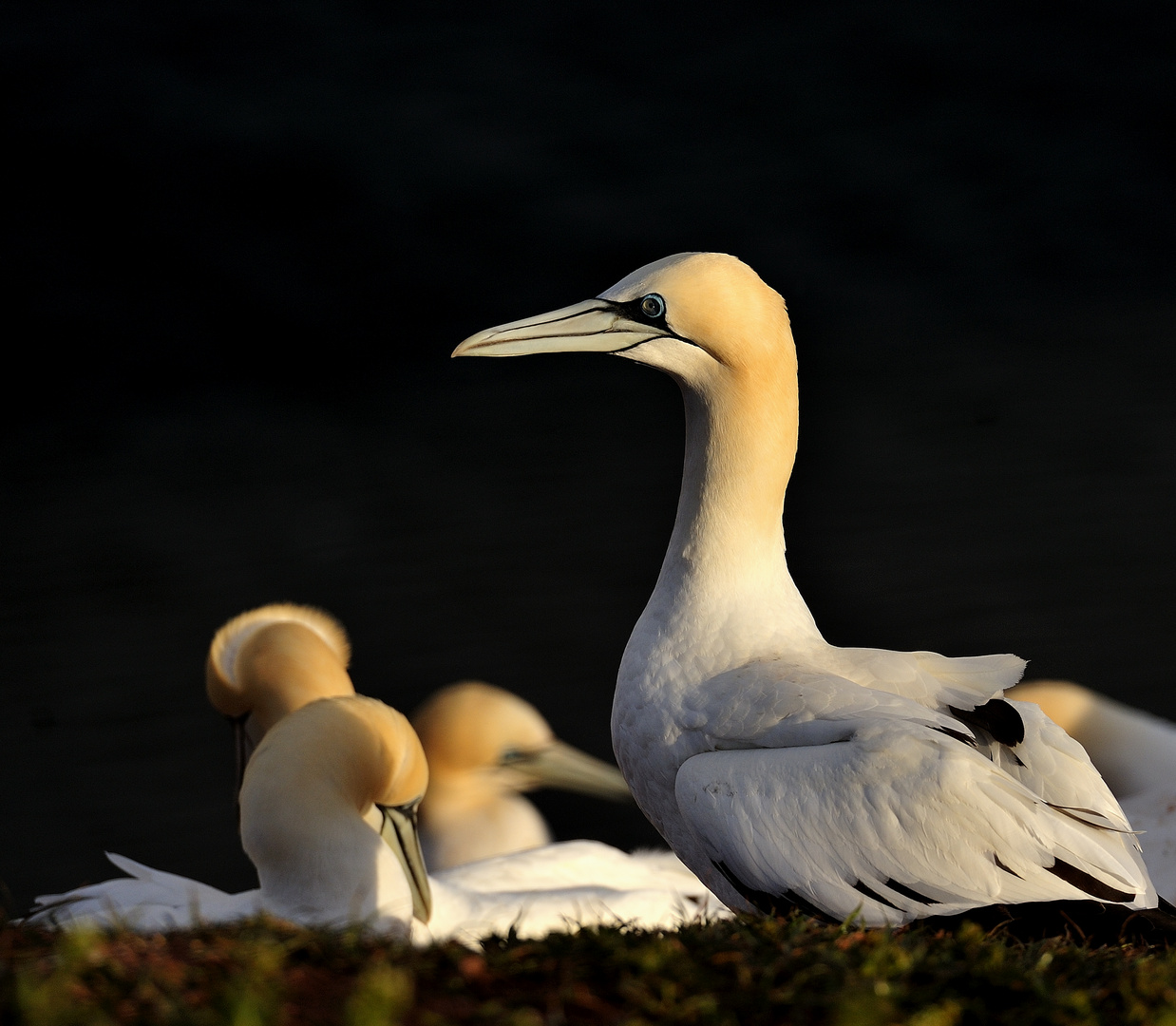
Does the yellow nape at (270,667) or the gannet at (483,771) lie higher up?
the yellow nape at (270,667)

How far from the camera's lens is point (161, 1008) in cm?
206

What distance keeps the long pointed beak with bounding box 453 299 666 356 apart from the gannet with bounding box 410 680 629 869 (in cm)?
226

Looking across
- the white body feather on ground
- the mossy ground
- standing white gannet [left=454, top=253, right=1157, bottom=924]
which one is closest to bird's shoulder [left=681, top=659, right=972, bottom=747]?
standing white gannet [left=454, top=253, right=1157, bottom=924]

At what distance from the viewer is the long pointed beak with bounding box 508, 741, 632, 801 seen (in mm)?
5734

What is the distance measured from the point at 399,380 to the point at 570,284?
1.24 meters

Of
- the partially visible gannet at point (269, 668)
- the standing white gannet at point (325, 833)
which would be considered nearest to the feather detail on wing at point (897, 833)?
the standing white gannet at point (325, 833)

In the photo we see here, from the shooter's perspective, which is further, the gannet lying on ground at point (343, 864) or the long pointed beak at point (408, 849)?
the long pointed beak at point (408, 849)

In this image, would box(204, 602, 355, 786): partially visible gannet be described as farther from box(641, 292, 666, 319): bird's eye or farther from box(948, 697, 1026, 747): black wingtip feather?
box(948, 697, 1026, 747): black wingtip feather

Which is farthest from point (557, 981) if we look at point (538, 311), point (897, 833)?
point (538, 311)

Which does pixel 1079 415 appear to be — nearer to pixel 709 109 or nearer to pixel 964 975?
pixel 709 109

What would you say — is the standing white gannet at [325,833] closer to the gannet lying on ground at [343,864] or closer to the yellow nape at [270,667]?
the gannet lying on ground at [343,864]

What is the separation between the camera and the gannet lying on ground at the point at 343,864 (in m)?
3.65

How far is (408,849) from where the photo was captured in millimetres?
3943

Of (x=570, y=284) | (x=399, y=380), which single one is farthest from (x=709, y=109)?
(x=399, y=380)
